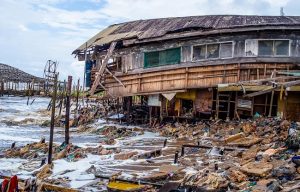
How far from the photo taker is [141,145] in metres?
16.5

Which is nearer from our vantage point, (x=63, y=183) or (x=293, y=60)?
(x=63, y=183)

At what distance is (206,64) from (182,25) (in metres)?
3.05

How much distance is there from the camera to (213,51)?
2045cm

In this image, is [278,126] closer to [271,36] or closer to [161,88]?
[271,36]

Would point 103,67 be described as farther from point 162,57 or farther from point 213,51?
point 213,51

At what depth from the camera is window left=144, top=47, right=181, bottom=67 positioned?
71.0 feet

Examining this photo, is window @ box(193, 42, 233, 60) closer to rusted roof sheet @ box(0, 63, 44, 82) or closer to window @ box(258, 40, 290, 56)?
window @ box(258, 40, 290, 56)

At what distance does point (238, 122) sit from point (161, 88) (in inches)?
203

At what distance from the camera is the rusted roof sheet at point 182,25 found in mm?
19906

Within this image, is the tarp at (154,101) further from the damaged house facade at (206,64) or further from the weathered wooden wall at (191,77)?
the weathered wooden wall at (191,77)

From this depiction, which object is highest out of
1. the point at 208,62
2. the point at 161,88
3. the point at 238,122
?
the point at 208,62

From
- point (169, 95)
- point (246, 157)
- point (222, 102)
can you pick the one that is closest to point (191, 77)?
point (169, 95)

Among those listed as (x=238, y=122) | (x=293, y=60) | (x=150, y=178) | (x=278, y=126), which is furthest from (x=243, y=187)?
(x=293, y=60)

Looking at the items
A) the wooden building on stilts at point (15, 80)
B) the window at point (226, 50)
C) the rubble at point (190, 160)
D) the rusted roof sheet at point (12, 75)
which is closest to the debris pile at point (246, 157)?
the rubble at point (190, 160)
